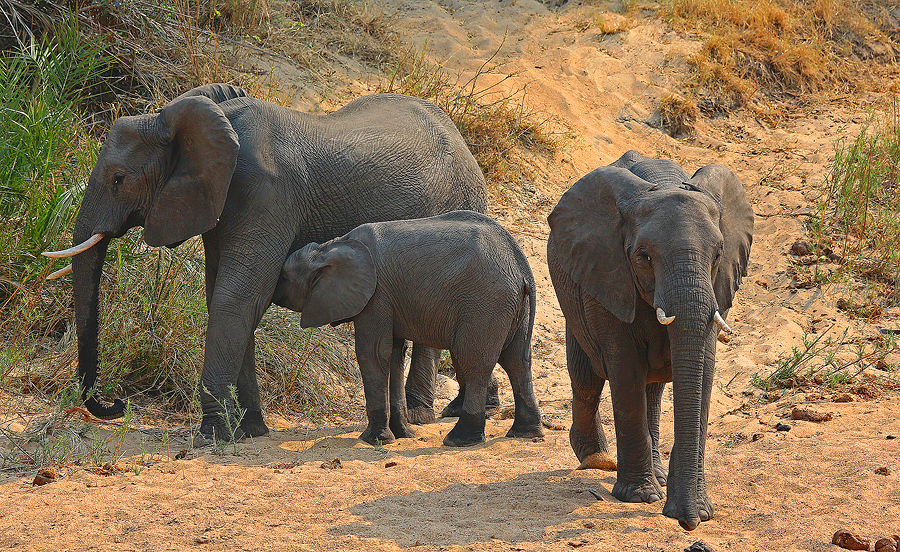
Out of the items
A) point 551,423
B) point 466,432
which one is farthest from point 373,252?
point 551,423

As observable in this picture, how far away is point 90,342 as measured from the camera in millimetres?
6102

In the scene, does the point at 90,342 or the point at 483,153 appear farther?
the point at 483,153

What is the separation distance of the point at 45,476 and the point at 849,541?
12.8 feet

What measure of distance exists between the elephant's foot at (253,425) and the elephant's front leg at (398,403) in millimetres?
861

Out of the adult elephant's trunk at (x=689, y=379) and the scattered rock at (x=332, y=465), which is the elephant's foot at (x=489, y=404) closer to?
the scattered rock at (x=332, y=465)

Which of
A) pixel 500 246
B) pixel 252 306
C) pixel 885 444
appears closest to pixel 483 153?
pixel 500 246

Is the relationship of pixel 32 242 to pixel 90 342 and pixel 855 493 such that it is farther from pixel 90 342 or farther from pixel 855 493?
pixel 855 493

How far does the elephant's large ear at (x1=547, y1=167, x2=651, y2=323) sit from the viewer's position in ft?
15.0

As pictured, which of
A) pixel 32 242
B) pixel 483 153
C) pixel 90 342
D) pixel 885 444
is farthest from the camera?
pixel 483 153

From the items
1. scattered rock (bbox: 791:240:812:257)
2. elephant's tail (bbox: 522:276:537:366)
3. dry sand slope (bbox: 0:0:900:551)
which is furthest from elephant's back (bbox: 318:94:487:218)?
scattered rock (bbox: 791:240:812:257)

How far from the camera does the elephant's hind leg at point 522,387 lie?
6809 mm

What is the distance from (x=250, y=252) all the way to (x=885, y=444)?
4002 millimetres

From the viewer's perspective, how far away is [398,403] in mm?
6766

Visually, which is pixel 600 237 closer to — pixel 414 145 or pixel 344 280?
pixel 344 280
